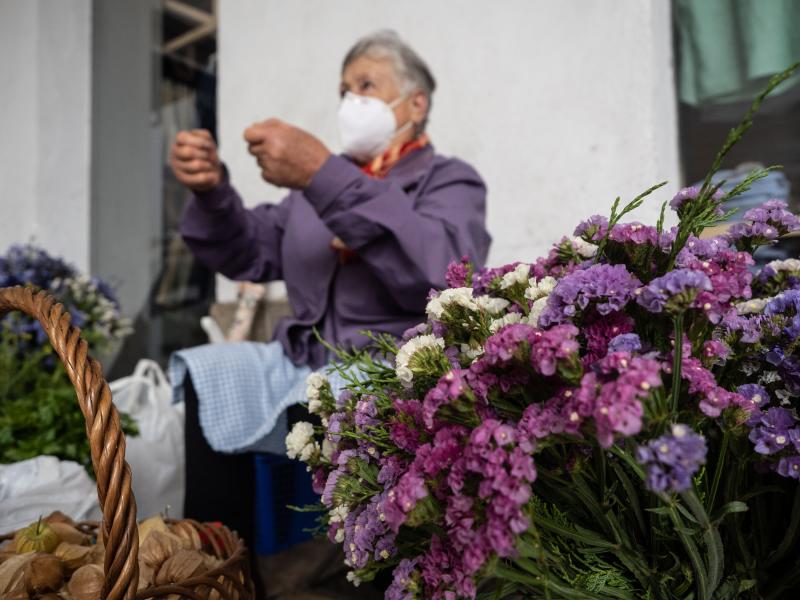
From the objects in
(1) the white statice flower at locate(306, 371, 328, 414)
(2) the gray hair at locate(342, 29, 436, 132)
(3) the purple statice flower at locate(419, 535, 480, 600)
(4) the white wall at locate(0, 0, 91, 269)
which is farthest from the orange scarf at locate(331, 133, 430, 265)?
(4) the white wall at locate(0, 0, 91, 269)

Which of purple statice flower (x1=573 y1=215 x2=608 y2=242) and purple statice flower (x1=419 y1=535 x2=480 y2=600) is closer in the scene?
purple statice flower (x1=419 y1=535 x2=480 y2=600)

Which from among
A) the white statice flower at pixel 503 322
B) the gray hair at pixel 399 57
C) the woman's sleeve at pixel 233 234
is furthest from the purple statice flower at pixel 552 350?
the gray hair at pixel 399 57

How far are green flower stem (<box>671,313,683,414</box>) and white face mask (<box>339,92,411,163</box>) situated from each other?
110 centimetres

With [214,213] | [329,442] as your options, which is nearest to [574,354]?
[329,442]

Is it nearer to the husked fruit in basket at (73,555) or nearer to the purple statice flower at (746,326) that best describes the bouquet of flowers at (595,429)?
the purple statice flower at (746,326)

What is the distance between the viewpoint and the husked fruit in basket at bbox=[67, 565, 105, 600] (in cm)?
69

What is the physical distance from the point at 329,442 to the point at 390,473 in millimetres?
136

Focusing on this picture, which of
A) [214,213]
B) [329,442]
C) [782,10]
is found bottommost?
[329,442]

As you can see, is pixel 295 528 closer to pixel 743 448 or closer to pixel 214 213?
pixel 214 213

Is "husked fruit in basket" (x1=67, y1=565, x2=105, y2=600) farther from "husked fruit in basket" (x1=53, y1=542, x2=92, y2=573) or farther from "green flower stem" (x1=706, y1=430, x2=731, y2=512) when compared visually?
"green flower stem" (x1=706, y1=430, x2=731, y2=512)

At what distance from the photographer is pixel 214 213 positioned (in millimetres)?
1361

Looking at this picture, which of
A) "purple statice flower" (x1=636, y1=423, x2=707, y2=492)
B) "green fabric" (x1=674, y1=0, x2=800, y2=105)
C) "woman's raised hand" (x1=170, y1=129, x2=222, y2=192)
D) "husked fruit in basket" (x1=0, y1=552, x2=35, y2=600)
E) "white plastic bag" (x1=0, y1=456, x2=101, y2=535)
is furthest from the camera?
"green fabric" (x1=674, y1=0, x2=800, y2=105)

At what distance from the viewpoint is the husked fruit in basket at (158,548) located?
2.42ft

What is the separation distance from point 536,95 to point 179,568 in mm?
1517
